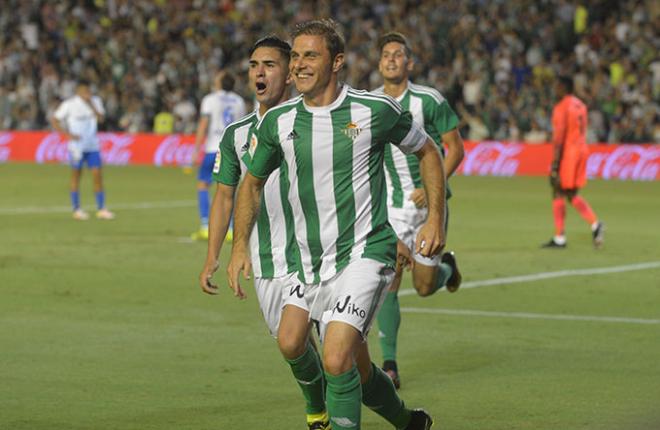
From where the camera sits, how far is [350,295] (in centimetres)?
660

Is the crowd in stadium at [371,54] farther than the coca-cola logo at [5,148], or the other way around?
the coca-cola logo at [5,148]

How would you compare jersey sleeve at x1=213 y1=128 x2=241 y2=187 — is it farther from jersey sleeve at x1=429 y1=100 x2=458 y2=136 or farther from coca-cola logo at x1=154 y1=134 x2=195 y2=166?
coca-cola logo at x1=154 y1=134 x2=195 y2=166

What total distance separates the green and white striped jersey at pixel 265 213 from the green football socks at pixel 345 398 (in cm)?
72

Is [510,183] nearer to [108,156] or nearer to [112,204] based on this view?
[112,204]

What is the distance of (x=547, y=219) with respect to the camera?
2164cm

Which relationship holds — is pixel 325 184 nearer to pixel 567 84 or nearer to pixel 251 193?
pixel 251 193

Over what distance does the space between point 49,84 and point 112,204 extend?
1686 cm

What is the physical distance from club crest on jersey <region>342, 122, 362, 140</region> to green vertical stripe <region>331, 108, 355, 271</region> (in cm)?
1

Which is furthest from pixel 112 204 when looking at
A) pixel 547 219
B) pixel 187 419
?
pixel 187 419

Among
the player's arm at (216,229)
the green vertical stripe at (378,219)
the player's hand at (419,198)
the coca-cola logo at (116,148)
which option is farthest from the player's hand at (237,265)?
the coca-cola logo at (116,148)

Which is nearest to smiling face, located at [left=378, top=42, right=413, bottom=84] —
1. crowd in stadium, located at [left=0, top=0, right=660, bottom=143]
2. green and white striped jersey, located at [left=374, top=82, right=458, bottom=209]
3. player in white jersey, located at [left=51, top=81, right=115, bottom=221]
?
green and white striped jersey, located at [left=374, top=82, right=458, bottom=209]

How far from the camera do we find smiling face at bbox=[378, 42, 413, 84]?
9.76 meters

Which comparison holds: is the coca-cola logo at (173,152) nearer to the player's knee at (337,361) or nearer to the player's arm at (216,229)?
the player's arm at (216,229)

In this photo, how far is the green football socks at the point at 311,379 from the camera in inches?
277
